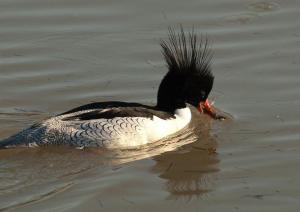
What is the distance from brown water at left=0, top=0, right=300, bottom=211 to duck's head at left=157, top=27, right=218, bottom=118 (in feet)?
1.34

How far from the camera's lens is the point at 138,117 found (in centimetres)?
1118

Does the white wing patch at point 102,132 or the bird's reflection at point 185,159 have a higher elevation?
the white wing patch at point 102,132

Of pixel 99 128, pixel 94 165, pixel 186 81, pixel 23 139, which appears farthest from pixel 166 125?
pixel 23 139

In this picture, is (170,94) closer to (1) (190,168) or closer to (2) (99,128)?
(2) (99,128)

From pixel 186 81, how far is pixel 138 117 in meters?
0.83

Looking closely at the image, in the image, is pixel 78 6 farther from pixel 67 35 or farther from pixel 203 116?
pixel 203 116

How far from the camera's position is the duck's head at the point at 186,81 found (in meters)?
11.4

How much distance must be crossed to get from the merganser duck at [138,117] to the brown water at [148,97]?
18cm

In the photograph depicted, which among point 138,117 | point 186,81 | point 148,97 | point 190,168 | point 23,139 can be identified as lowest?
point 190,168

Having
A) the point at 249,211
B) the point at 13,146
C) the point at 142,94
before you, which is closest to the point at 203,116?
the point at 142,94

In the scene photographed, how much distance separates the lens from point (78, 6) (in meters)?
14.6

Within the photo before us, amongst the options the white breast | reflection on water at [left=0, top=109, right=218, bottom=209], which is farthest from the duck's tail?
the white breast

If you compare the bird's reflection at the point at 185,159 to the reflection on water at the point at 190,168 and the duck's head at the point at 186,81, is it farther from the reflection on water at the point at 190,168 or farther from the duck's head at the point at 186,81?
the duck's head at the point at 186,81

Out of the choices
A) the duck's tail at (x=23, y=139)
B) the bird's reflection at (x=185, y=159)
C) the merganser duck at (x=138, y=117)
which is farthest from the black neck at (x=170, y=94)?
the duck's tail at (x=23, y=139)
